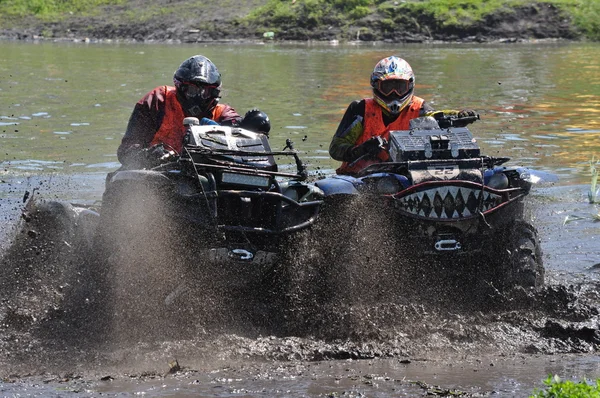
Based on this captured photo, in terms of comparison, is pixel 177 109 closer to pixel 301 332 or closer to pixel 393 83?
pixel 393 83

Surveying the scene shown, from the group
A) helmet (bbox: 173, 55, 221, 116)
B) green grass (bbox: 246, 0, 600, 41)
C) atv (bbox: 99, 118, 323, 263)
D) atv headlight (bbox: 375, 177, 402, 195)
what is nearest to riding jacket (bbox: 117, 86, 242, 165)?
helmet (bbox: 173, 55, 221, 116)

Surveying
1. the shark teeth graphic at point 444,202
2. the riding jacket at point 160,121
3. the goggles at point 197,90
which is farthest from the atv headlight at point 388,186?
the goggles at point 197,90

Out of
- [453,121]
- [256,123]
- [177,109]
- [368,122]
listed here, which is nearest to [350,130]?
[368,122]

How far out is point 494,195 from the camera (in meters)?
8.39

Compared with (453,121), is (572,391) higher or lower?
lower

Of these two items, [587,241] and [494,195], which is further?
[587,241]

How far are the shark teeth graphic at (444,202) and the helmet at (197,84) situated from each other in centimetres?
221

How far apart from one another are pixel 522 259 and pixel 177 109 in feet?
11.2

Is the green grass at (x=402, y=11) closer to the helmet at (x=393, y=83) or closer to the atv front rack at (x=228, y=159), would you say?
the helmet at (x=393, y=83)

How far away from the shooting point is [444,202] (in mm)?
8227

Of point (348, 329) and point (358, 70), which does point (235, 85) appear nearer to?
point (358, 70)

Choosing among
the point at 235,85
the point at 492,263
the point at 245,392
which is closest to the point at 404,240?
the point at 492,263

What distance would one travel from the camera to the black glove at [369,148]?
9.45 metres

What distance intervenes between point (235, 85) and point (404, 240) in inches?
833
